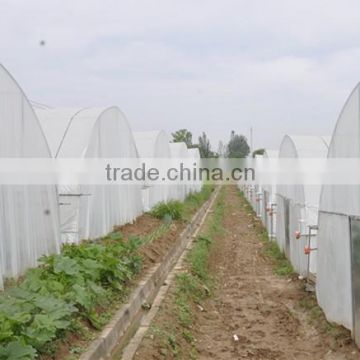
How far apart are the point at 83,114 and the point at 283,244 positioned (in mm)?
5004

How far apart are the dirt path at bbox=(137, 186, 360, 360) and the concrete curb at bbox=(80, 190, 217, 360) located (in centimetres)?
33

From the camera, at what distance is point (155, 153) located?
57.3ft

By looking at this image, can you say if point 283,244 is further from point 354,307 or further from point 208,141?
point 208,141

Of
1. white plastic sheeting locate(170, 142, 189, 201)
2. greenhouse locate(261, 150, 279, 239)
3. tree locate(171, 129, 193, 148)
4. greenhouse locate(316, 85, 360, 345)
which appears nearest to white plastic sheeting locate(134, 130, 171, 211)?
white plastic sheeting locate(170, 142, 189, 201)

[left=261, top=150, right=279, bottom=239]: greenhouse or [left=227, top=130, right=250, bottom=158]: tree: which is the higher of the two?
[left=227, top=130, right=250, bottom=158]: tree

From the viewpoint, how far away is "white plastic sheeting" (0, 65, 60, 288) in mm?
6348

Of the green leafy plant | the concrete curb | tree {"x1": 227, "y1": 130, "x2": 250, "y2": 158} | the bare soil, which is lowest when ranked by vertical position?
the concrete curb

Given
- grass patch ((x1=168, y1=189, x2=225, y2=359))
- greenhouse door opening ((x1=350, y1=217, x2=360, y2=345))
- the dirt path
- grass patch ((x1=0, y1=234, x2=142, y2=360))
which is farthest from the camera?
grass patch ((x1=168, y1=189, x2=225, y2=359))

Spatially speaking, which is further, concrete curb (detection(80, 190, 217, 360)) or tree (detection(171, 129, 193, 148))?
tree (detection(171, 129, 193, 148))

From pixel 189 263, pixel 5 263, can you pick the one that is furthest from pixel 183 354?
pixel 189 263

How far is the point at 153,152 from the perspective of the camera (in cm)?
1725

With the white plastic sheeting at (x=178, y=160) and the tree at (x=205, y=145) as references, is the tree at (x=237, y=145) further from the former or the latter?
the white plastic sheeting at (x=178, y=160)

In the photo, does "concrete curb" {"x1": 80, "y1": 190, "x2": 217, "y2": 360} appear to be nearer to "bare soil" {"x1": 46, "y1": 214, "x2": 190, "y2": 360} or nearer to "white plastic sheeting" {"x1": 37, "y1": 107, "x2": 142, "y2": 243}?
"bare soil" {"x1": 46, "y1": 214, "x2": 190, "y2": 360}

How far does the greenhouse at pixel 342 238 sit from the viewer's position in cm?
524
